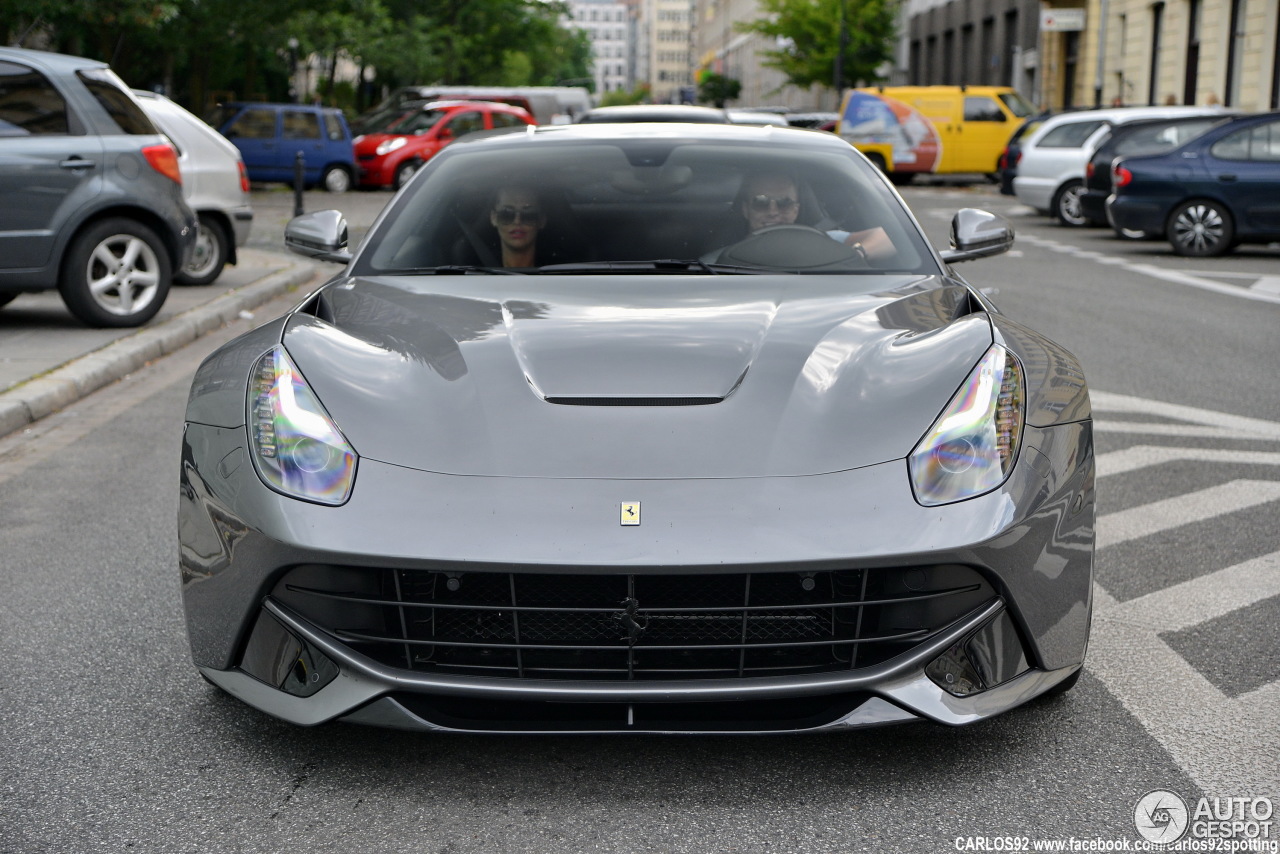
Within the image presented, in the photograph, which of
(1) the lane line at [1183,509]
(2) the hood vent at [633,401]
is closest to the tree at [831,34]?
(1) the lane line at [1183,509]

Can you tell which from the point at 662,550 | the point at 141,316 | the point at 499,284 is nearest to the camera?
the point at 662,550

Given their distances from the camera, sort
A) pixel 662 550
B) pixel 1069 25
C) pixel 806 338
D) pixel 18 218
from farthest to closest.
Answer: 1. pixel 1069 25
2. pixel 18 218
3. pixel 806 338
4. pixel 662 550

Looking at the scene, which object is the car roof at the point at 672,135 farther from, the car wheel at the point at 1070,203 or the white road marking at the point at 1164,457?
the car wheel at the point at 1070,203

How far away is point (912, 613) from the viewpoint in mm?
2711

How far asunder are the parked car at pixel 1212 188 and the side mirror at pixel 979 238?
40.9 ft

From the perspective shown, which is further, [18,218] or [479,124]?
[479,124]

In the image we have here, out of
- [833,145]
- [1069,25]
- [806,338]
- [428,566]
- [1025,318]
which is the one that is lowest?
[1025,318]

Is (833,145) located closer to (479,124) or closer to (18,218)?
(18,218)

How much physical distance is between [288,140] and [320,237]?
77.0 ft

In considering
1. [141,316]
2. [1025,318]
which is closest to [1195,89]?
[1025,318]

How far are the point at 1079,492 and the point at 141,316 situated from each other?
784 cm

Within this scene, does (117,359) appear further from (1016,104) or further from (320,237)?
(1016,104)

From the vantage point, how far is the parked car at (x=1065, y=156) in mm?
20219

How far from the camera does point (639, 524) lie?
8.68ft
